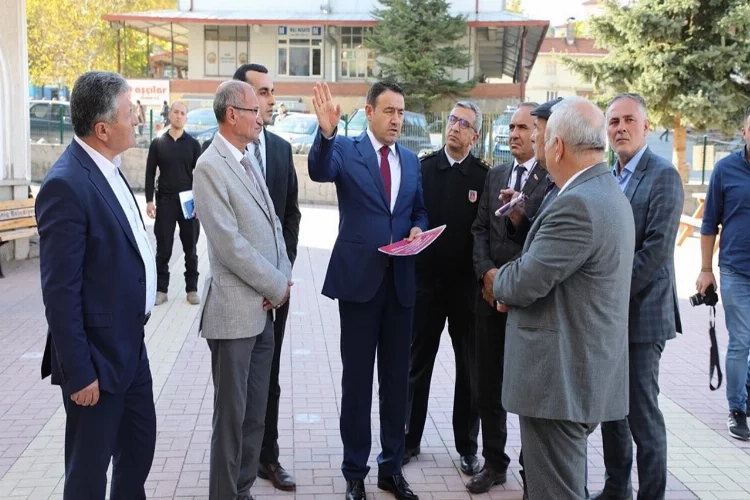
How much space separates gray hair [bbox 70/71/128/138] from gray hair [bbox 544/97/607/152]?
183cm

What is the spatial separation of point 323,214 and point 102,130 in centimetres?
1442

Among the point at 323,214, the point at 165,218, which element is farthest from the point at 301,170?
the point at 165,218

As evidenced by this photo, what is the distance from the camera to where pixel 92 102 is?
10.6ft

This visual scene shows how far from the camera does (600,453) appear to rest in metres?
5.20

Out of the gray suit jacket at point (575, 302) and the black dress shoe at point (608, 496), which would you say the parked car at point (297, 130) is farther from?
the gray suit jacket at point (575, 302)

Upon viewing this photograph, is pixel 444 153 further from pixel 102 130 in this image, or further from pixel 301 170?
pixel 301 170

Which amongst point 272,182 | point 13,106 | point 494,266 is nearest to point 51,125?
point 13,106

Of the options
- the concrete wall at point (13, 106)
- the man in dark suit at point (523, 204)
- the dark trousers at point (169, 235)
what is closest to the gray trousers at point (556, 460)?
the man in dark suit at point (523, 204)

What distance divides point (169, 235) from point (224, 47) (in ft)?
100

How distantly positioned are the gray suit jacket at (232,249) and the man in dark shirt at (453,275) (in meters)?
1.25

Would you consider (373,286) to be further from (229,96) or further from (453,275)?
(229,96)

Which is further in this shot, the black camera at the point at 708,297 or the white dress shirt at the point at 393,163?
the black camera at the point at 708,297

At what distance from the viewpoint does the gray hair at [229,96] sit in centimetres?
382

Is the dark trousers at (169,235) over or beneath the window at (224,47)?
beneath
